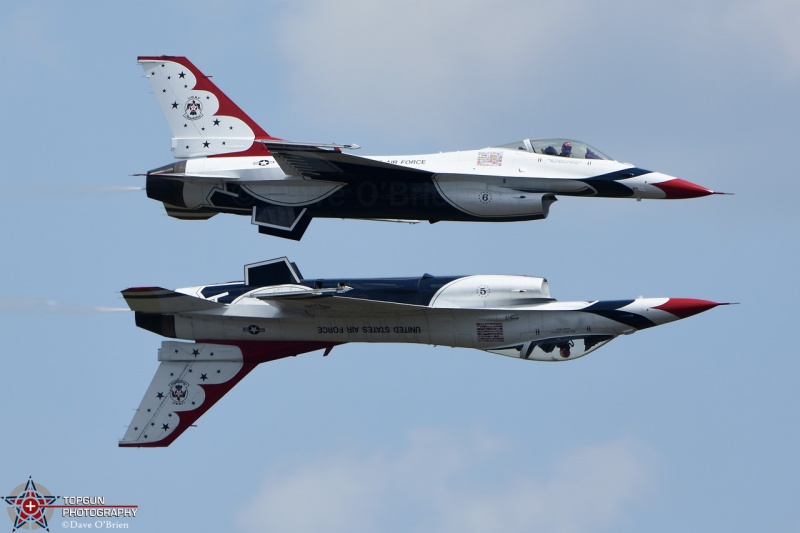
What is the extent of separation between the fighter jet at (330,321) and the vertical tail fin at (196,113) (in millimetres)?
3310

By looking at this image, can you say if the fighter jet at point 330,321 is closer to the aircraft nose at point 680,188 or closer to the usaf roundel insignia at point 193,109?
the aircraft nose at point 680,188

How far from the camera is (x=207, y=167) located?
4662cm

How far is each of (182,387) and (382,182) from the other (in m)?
6.80

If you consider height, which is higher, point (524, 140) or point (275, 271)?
point (524, 140)

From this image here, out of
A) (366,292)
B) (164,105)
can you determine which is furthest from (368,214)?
(164,105)

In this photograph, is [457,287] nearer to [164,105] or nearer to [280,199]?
[280,199]

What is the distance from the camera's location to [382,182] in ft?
149

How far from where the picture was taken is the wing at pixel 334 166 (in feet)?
148

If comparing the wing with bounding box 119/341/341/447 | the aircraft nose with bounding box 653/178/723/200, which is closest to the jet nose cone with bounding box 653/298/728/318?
the aircraft nose with bounding box 653/178/723/200

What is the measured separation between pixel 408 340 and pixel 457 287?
1.75 meters

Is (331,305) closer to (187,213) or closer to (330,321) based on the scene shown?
(330,321)

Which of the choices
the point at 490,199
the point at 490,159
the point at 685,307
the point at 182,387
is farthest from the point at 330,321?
the point at 685,307

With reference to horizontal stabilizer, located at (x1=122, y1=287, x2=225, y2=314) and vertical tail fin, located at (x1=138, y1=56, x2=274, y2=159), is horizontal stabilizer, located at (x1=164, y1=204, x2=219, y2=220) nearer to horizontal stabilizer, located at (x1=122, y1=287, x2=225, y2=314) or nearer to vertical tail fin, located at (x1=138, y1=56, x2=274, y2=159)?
vertical tail fin, located at (x1=138, y1=56, x2=274, y2=159)

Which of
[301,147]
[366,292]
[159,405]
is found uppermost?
[301,147]
